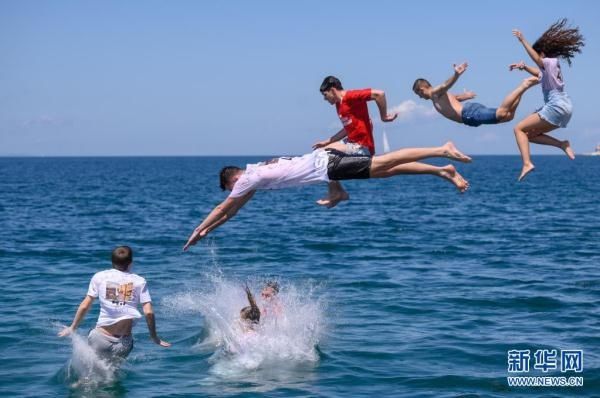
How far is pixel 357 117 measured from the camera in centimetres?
1272

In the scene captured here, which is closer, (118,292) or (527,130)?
(527,130)

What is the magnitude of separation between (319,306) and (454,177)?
11272 millimetres

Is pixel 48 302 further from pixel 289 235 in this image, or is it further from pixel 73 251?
pixel 289 235

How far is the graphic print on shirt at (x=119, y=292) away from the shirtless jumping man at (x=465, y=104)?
5327mm

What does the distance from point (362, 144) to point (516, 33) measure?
113 inches

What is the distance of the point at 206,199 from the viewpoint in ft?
248

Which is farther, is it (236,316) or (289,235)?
(289,235)

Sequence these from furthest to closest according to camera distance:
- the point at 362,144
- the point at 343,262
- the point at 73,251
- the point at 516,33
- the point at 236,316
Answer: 1. the point at 73,251
2. the point at 343,262
3. the point at 236,316
4. the point at 362,144
5. the point at 516,33

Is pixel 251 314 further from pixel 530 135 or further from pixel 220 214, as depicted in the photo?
pixel 530 135

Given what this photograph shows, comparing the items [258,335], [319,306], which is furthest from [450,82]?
[319,306]

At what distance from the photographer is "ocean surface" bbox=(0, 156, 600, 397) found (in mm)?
16516

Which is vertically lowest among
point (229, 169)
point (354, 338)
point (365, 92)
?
point (354, 338)

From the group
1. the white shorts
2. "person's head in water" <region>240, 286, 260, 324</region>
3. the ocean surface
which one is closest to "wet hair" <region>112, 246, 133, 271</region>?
the white shorts

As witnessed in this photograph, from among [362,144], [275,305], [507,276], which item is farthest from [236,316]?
[507,276]
